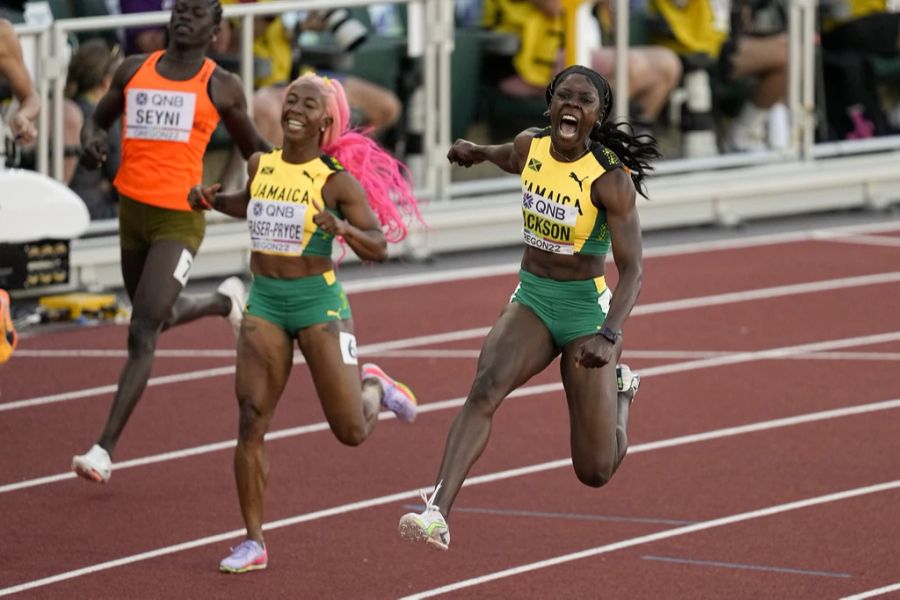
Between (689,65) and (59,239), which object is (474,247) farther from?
(59,239)

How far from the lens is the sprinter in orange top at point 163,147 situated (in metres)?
8.98

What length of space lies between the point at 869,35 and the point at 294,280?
10.4 metres

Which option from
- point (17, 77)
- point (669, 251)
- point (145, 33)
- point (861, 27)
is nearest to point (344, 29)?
point (145, 33)

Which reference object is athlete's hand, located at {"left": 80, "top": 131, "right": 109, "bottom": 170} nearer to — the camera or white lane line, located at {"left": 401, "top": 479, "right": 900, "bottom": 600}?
white lane line, located at {"left": 401, "top": 479, "right": 900, "bottom": 600}

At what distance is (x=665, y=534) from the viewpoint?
8.47 metres

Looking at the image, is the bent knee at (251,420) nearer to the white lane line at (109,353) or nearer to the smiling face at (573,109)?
the smiling face at (573,109)

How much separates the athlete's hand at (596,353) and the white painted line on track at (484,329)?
442 cm

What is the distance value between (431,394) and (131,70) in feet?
8.56

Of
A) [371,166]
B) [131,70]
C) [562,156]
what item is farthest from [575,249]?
[131,70]

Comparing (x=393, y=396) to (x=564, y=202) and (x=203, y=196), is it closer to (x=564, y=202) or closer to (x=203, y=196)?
(x=203, y=196)

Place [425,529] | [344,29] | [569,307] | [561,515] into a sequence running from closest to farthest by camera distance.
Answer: [425,529] < [569,307] < [561,515] < [344,29]

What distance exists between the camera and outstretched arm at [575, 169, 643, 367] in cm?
708

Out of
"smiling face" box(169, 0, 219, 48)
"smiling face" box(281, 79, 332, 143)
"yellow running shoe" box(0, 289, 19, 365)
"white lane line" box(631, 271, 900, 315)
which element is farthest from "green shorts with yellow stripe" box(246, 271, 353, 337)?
"white lane line" box(631, 271, 900, 315)

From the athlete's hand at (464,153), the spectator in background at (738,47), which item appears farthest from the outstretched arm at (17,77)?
the spectator in background at (738,47)
